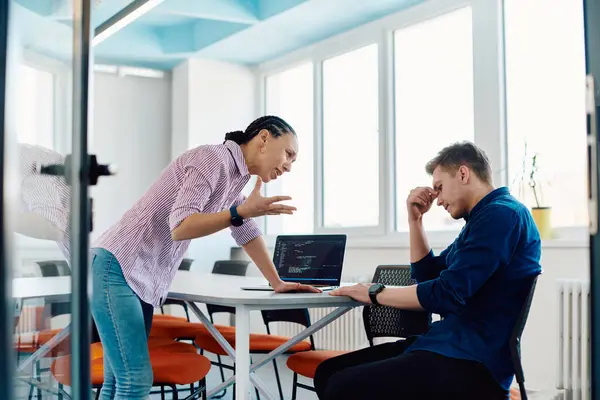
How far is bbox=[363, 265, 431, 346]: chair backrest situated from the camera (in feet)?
9.57

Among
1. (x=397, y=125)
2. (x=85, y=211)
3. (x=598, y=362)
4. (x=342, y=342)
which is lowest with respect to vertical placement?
(x=342, y=342)

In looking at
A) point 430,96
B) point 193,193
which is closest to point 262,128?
point 193,193

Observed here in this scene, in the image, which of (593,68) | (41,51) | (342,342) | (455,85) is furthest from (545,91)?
(41,51)

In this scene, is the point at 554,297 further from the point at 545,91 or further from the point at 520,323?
the point at 520,323

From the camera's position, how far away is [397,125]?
18.0 ft

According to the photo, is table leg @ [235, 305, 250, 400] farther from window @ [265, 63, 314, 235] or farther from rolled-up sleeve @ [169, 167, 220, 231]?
window @ [265, 63, 314, 235]

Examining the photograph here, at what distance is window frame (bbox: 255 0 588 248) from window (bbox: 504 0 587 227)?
0.07 m

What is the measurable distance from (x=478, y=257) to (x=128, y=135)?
17.7ft

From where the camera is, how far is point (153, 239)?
2.23 m

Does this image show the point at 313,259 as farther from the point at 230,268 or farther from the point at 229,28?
the point at 229,28

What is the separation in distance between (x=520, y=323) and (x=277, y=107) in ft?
16.7

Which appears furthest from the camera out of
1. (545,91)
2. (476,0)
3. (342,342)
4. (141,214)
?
(342,342)

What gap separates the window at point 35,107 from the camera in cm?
119

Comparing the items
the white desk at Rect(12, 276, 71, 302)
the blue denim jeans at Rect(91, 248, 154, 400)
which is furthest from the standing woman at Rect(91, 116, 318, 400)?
the white desk at Rect(12, 276, 71, 302)
